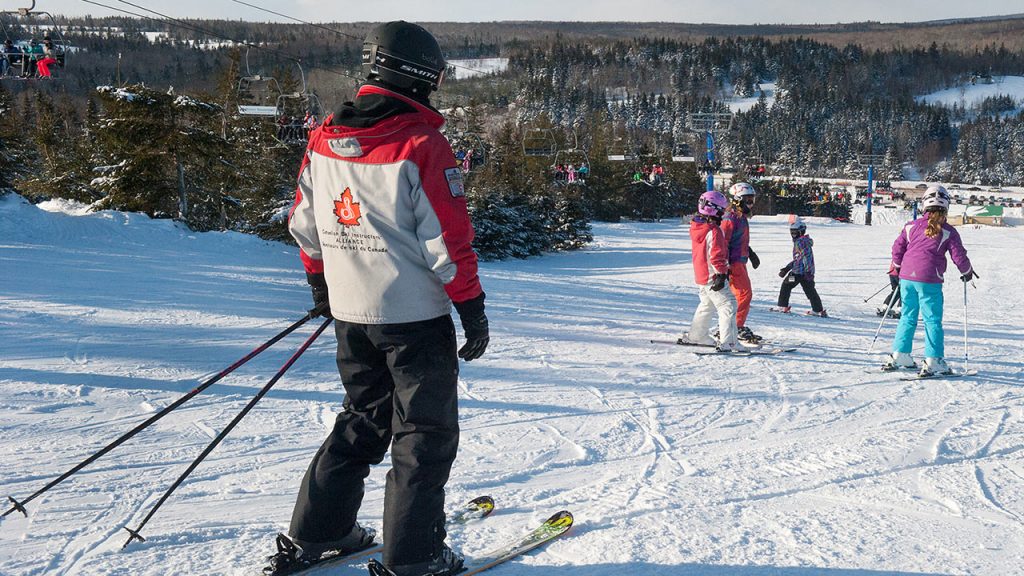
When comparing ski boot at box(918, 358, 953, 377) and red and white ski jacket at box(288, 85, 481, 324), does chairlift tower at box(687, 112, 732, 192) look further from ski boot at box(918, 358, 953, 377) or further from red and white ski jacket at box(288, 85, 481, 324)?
red and white ski jacket at box(288, 85, 481, 324)

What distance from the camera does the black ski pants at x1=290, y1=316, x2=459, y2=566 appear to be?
7.73 ft

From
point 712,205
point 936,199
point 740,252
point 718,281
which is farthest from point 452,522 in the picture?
point 740,252

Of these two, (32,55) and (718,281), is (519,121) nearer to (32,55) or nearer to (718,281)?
(32,55)

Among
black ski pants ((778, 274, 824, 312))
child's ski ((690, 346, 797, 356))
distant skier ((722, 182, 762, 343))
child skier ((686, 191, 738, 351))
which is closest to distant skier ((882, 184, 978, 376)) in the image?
child's ski ((690, 346, 797, 356))

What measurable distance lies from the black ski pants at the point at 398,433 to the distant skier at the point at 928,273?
211 inches

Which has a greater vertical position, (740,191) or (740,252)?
(740,191)

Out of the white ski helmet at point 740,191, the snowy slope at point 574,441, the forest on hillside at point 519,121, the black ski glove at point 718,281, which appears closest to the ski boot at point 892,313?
the snowy slope at point 574,441

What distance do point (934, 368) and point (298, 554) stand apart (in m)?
5.84

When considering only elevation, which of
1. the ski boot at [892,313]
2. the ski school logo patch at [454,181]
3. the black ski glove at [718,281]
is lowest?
the ski boot at [892,313]

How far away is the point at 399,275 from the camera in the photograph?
2.33 m

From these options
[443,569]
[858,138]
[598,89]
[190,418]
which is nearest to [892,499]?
[443,569]

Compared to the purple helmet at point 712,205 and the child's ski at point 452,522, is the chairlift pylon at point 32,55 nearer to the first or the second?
the purple helmet at point 712,205

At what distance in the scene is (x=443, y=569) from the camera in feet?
8.05

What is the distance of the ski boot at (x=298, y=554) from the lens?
8.27 ft
